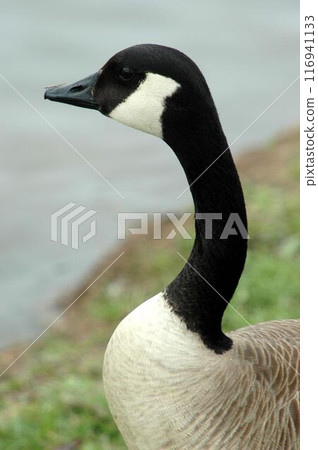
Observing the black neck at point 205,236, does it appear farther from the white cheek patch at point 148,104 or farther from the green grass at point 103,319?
the green grass at point 103,319

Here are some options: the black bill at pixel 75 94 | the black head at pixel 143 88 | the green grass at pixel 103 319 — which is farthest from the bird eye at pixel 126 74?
the green grass at pixel 103 319

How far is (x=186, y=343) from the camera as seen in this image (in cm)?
191

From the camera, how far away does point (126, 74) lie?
1.83 metres

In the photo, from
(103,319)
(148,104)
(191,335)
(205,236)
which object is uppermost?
(148,104)

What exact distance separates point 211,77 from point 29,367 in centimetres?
327

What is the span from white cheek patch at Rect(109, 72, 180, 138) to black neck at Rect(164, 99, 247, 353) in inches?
1.5

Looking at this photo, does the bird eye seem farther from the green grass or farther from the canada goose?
the green grass

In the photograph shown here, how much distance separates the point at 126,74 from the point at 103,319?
73.3 inches

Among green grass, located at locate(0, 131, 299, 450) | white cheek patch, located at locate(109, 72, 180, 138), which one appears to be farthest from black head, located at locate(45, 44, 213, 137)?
green grass, located at locate(0, 131, 299, 450)

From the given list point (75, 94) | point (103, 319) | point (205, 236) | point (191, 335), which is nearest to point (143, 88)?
point (75, 94)

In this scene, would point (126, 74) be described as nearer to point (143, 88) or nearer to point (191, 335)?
point (143, 88)

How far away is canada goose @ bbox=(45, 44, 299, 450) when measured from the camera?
5.85ft

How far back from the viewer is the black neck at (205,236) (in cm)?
179
